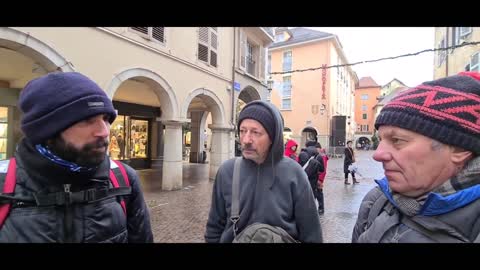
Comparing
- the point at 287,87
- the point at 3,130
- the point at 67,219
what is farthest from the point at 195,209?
the point at 287,87

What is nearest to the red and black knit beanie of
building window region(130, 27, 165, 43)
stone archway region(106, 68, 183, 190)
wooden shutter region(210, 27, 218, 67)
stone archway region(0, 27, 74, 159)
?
stone archway region(0, 27, 74, 159)


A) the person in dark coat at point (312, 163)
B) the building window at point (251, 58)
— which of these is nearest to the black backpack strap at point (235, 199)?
the person in dark coat at point (312, 163)

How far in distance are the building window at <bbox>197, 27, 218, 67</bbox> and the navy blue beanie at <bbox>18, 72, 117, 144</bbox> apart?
9.95m

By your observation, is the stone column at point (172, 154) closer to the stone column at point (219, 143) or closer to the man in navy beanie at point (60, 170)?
the stone column at point (219, 143)

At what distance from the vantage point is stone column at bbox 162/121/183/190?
979 centimetres

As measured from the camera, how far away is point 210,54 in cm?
1145

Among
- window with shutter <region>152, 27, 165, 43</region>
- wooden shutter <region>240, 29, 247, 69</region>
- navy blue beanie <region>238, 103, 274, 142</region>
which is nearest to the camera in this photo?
navy blue beanie <region>238, 103, 274, 142</region>

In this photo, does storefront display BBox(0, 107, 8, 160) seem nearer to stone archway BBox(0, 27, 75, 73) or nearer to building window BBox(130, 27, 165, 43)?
stone archway BBox(0, 27, 75, 73)

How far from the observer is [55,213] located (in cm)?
117

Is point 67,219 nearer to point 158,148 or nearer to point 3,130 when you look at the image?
point 3,130

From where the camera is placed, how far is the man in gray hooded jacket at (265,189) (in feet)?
6.04

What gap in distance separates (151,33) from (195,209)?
17.0ft
